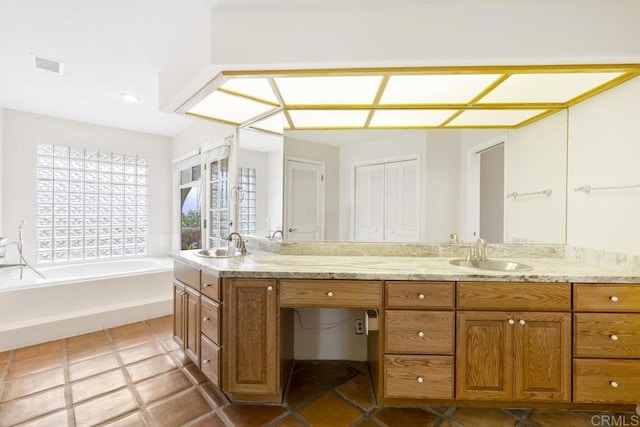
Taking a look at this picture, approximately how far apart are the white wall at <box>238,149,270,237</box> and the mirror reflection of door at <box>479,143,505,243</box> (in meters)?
1.83

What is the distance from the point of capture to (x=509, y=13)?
151cm

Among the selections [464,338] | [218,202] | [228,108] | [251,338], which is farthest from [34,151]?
[464,338]

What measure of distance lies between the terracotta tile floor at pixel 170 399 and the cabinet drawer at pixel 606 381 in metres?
0.17

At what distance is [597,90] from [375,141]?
4.76ft

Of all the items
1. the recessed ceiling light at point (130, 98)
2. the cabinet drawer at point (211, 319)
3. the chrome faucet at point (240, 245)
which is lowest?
the cabinet drawer at point (211, 319)

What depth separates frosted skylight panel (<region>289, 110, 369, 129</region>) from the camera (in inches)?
84.7

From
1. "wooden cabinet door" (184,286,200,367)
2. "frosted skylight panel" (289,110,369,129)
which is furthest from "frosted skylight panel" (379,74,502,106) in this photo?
"wooden cabinet door" (184,286,200,367)

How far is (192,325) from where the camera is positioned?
6.45ft

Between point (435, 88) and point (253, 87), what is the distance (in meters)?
1.26

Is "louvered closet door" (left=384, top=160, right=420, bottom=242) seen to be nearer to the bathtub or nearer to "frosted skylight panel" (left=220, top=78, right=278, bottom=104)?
"frosted skylight panel" (left=220, top=78, right=278, bottom=104)

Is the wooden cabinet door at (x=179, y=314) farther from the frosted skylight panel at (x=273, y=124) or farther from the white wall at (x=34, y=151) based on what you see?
the white wall at (x=34, y=151)

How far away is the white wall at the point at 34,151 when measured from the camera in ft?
10.4

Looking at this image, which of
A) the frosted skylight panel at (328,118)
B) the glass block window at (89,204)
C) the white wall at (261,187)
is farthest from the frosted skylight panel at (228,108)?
the glass block window at (89,204)

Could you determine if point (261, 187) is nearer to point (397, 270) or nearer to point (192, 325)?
point (192, 325)
